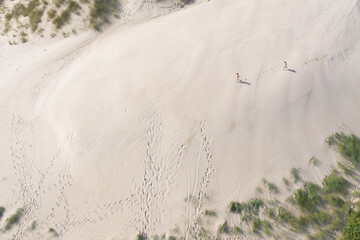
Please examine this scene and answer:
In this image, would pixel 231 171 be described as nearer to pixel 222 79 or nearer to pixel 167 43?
pixel 222 79

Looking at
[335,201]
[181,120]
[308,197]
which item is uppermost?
[181,120]

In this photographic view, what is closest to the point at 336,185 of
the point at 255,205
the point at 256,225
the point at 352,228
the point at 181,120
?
the point at 352,228

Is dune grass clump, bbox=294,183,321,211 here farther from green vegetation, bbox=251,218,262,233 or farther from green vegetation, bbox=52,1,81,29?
green vegetation, bbox=52,1,81,29

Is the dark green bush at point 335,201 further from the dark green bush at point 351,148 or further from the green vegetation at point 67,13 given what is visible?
the green vegetation at point 67,13

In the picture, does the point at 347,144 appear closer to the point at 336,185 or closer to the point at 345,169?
the point at 345,169

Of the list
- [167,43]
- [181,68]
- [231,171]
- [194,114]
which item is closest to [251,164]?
[231,171]
